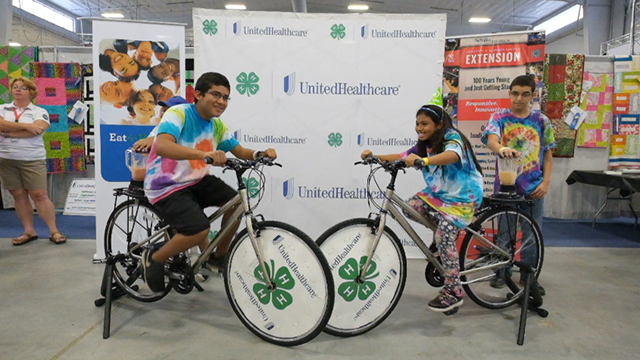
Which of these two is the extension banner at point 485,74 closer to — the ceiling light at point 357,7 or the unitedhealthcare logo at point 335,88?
the unitedhealthcare logo at point 335,88

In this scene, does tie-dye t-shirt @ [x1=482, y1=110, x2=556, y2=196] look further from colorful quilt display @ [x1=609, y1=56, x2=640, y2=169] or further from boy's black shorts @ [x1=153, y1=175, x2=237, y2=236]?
colorful quilt display @ [x1=609, y1=56, x2=640, y2=169]

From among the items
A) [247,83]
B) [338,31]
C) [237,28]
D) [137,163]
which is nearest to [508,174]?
[338,31]

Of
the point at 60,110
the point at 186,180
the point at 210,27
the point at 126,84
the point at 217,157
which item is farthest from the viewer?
the point at 60,110

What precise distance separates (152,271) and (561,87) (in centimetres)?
564

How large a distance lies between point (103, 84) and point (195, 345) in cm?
230

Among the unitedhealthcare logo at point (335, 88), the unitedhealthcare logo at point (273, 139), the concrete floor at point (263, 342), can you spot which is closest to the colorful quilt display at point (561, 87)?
the concrete floor at point (263, 342)

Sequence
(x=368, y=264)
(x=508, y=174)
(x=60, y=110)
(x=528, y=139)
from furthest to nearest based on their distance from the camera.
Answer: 1. (x=60, y=110)
2. (x=528, y=139)
3. (x=508, y=174)
4. (x=368, y=264)

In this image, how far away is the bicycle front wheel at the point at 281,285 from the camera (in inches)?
83.8

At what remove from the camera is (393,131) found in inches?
141

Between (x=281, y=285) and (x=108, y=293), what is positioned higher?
(x=281, y=285)

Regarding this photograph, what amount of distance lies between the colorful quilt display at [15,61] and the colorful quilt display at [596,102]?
763cm

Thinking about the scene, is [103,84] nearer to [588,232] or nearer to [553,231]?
[553,231]

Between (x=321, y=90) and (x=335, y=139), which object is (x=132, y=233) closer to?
(x=335, y=139)

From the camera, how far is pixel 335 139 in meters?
3.59
